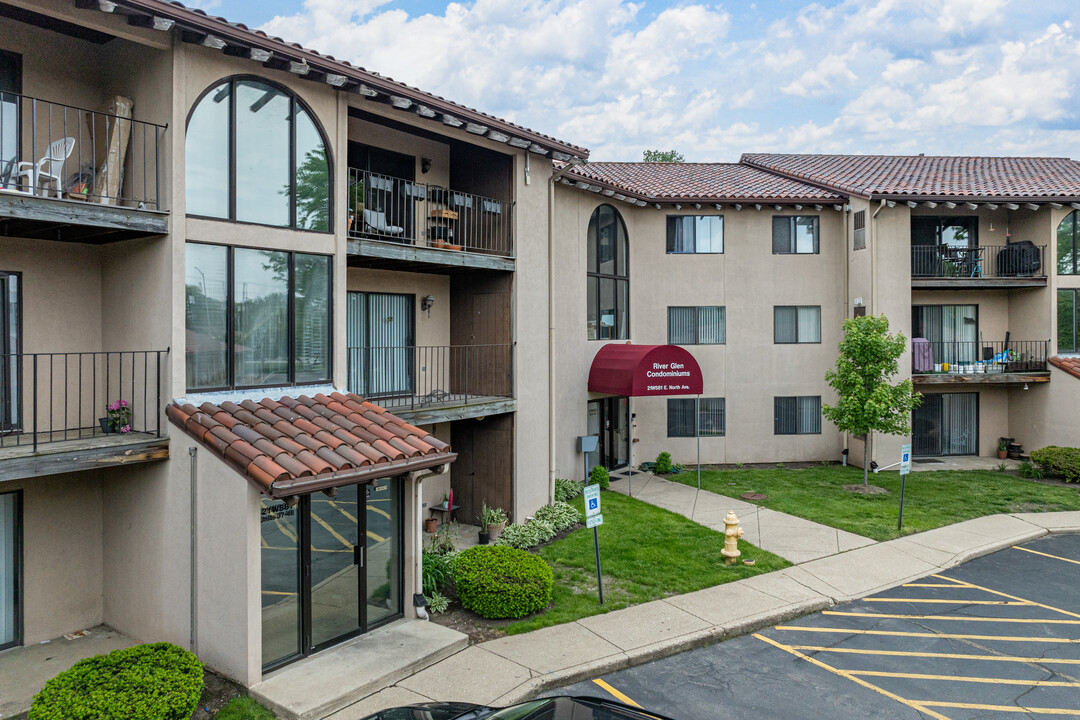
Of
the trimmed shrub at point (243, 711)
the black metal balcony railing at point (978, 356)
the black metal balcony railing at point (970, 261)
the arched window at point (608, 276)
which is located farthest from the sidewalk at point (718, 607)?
the black metal balcony railing at point (970, 261)

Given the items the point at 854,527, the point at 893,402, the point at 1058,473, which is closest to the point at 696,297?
the point at 893,402

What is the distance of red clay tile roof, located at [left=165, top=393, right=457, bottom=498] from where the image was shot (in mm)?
8062

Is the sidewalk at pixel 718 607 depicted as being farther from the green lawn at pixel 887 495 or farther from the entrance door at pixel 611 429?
the entrance door at pixel 611 429

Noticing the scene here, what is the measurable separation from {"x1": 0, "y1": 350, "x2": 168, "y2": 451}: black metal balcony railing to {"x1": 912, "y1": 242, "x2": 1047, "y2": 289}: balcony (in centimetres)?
2181

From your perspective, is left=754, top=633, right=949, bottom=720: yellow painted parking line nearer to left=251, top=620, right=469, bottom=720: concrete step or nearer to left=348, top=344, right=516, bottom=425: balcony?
left=251, top=620, right=469, bottom=720: concrete step

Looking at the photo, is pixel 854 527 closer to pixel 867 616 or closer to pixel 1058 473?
pixel 867 616

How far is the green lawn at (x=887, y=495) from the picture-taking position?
15.9 m

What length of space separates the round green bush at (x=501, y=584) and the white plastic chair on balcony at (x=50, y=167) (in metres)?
7.73

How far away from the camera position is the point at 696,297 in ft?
72.7

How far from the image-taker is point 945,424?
Answer: 23.3 m

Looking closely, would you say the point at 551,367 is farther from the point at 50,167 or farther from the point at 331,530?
the point at 50,167

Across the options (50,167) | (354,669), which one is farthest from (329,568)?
(50,167)

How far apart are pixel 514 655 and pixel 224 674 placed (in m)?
3.67

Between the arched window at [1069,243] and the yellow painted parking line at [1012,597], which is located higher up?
the arched window at [1069,243]
